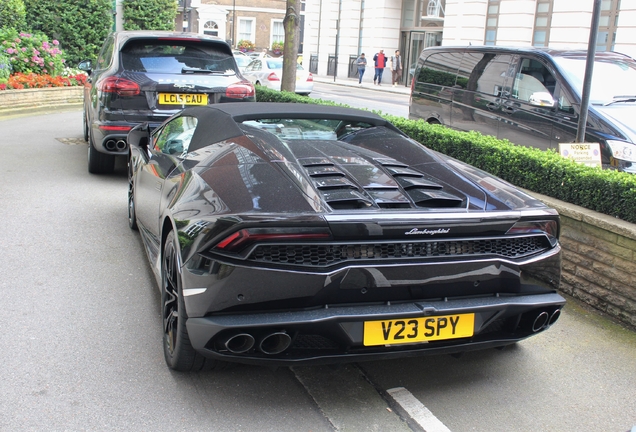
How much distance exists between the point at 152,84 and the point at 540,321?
600 centimetres

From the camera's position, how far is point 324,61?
4956cm

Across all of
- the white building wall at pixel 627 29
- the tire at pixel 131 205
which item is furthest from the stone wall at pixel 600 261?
the white building wall at pixel 627 29

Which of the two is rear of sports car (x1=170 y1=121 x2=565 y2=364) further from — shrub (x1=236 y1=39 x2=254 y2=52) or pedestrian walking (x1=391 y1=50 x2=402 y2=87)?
shrub (x1=236 y1=39 x2=254 y2=52)

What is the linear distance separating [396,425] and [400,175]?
138 cm

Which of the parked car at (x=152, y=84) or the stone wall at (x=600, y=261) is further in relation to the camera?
the parked car at (x=152, y=84)

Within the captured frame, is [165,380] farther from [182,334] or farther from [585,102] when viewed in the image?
[585,102]

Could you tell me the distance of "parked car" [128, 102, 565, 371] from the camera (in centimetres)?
321

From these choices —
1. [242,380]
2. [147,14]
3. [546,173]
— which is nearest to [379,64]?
[147,14]

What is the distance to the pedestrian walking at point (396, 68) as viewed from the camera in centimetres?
3841

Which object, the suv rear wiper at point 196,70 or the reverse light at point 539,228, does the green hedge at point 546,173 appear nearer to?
the reverse light at point 539,228

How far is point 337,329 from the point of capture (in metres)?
3.23

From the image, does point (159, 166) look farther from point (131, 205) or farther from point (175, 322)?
point (131, 205)

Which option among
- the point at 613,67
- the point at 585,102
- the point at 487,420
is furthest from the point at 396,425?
the point at 613,67

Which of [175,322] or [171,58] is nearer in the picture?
[175,322]
